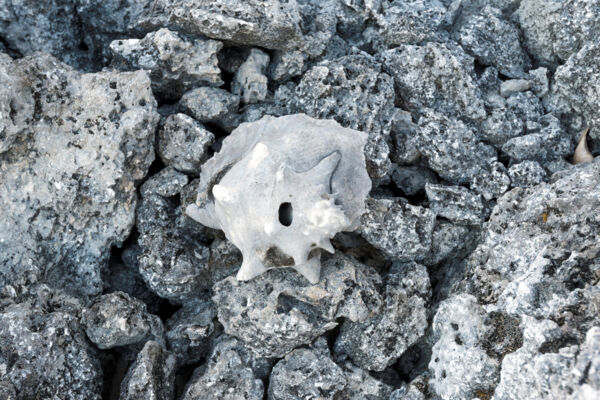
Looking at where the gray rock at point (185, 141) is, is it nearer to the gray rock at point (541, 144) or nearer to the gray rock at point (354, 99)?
the gray rock at point (354, 99)

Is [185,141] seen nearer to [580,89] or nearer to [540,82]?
[540,82]

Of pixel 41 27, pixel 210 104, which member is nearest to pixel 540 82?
pixel 210 104

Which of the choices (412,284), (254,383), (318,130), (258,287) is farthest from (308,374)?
(318,130)

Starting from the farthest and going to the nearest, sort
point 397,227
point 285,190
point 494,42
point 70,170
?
point 494,42 < point 70,170 < point 397,227 < point 285,190

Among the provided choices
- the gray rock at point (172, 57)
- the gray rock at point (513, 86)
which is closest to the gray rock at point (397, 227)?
the gray rock at point (513, 86)

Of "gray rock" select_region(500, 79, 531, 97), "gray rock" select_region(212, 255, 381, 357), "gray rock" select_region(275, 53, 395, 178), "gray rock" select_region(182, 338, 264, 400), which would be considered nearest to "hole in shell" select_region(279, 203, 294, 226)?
"gray rock" select_region(212, 255, 381, 357)
